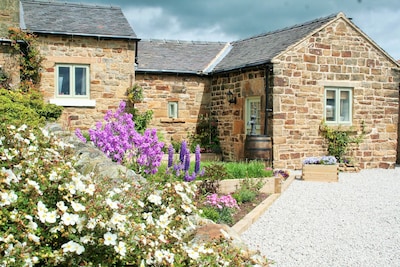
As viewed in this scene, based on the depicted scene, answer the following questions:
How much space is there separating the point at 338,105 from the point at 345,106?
1.14ft

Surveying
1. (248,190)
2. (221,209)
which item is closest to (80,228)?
(221,209)

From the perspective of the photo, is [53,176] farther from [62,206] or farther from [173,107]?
[173,107]

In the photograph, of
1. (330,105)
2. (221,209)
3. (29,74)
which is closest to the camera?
(221,209)

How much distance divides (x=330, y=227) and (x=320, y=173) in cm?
515

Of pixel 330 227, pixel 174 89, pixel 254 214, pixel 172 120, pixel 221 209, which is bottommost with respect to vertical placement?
pixel 330 227

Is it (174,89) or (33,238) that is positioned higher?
(174,89)

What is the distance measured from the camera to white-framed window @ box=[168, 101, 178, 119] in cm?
1739

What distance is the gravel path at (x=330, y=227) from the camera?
6.26 m

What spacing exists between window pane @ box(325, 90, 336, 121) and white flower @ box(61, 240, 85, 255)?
1319 cm

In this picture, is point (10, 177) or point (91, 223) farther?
point (10, 177)

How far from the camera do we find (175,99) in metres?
17.3

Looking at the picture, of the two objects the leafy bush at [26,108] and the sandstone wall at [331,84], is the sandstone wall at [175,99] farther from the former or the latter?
the sandstone wall at [331,84]

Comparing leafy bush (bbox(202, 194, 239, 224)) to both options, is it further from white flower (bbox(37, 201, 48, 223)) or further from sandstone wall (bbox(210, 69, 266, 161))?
sandstone wall (bbox(210, 69, 266, 161))

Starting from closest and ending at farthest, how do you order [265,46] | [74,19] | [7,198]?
1. [7,198]
2. [74,19]
3. [265,46]
